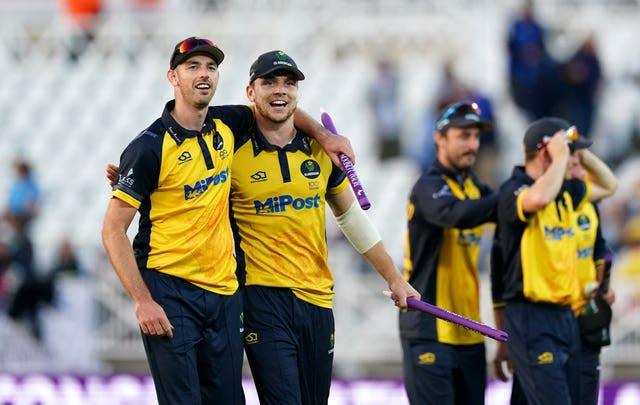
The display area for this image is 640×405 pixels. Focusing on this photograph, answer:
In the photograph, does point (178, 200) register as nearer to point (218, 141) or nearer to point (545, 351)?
point (218, 141)

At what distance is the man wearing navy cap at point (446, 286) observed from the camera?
28.0 feet

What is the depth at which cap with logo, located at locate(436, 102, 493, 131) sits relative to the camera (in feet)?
28.3

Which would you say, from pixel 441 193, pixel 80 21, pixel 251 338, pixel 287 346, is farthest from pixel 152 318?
pixel 80 21

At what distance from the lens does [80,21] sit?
57.9ft

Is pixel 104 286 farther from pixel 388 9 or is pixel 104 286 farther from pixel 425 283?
pixel 425 283

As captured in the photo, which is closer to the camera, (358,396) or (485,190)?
(485,190)

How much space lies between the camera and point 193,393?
22.5 ft

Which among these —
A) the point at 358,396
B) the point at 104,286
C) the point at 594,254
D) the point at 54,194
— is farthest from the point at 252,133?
the point at 54,194

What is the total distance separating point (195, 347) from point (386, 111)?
31.5 feet

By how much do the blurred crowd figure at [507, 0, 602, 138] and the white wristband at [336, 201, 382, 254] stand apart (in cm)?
801

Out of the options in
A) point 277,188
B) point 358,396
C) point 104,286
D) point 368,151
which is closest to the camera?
point 277,188

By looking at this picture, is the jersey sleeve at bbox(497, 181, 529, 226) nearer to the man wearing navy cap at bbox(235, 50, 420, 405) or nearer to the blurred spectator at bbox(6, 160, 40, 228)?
the man wearing navy cap at bbox(235, 50, 420, 405)

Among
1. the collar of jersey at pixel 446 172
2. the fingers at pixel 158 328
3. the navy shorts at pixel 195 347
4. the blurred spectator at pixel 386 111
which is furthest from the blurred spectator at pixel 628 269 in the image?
the fingers at pixel 158 328

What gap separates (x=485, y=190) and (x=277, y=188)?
208 centimetres
